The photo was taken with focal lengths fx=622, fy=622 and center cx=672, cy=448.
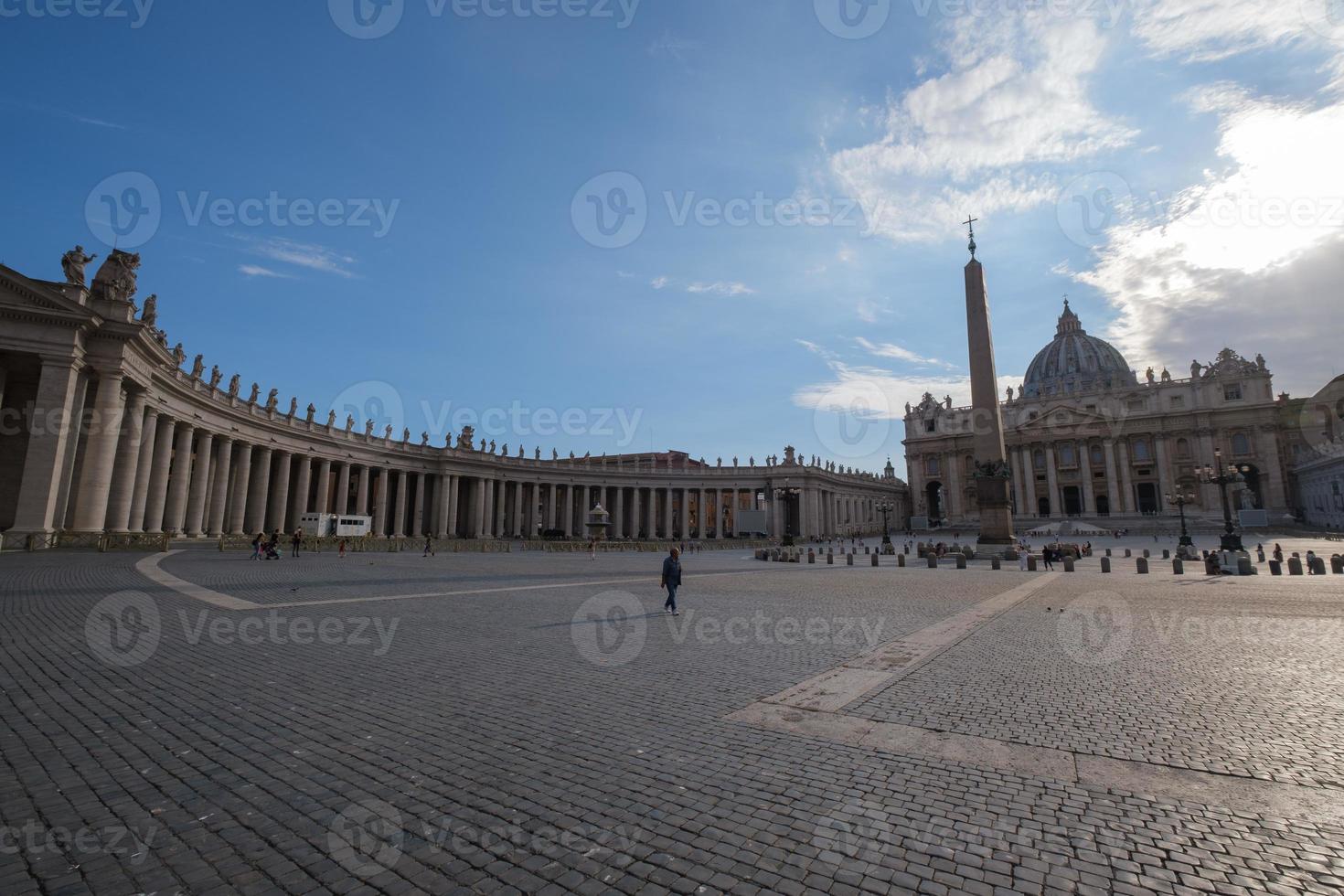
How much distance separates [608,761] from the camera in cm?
498

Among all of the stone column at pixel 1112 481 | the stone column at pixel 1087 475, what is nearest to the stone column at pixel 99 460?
the stone column at pixel 1112 481

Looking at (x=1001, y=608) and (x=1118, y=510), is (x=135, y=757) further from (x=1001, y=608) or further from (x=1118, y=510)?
(x=1118, y=510)

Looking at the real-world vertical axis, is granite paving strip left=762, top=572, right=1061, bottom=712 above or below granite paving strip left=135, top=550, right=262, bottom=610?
below

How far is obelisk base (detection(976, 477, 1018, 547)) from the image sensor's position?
34.3 meters

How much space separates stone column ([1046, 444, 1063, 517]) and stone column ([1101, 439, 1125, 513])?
613 centimetres

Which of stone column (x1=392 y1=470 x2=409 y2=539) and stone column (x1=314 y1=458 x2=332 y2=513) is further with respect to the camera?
stone column (x1=392 y1=470 x2=409 y2=539)

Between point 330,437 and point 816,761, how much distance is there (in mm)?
61148

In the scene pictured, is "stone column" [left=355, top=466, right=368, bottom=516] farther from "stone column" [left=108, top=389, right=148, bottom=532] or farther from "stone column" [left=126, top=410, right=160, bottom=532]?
"stone column" [left=108, top=389, right=148, bottom=532]

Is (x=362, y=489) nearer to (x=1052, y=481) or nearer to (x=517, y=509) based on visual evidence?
(x=517, y=509)

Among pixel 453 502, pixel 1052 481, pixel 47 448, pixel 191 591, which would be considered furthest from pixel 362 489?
pixel 1052 481

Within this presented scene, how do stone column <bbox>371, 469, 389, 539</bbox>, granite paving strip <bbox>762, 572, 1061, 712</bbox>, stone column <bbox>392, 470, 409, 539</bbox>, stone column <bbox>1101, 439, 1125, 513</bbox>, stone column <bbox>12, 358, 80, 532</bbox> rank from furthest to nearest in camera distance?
stone column <bbox>1101, 439, 1125, 513</bbox>, stone column <bbox>392, 470, 409, 539</bbox>, stone column <bbox>371, 469, 389, 539</bbox>, stone column <bbox>12, 358, 80, 532</bbox>, granite paving strip <bbox>762, 572, 1061, 712</bbox>

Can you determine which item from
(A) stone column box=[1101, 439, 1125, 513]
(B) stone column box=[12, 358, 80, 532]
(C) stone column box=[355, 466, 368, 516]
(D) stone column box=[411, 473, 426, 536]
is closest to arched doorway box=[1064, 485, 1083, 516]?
(A) stone column box=[1101, 439, 1125, 513]

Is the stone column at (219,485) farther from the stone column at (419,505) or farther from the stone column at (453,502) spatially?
the stone column at (453,502)

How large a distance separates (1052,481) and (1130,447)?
1054cm
